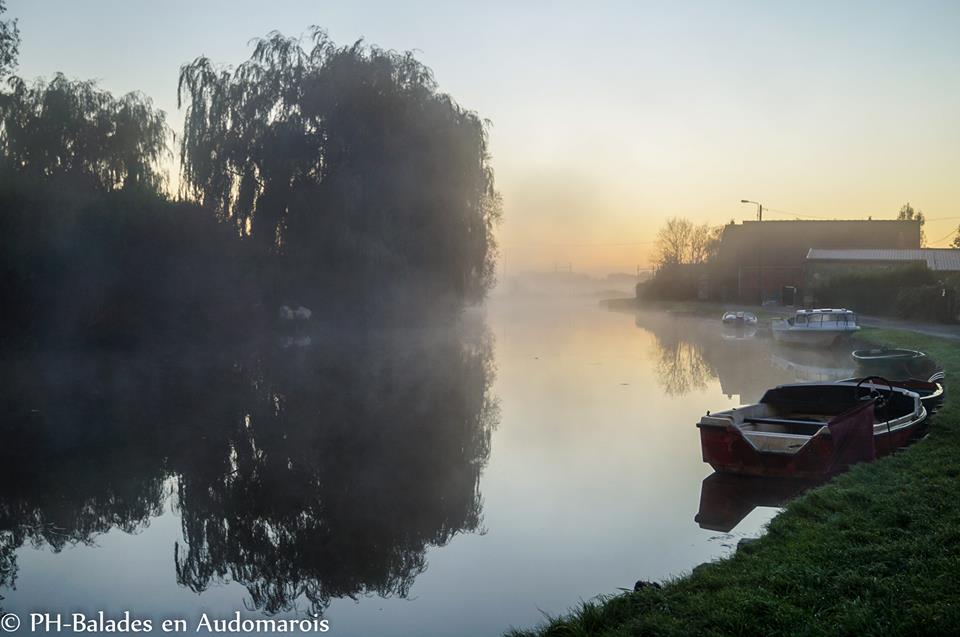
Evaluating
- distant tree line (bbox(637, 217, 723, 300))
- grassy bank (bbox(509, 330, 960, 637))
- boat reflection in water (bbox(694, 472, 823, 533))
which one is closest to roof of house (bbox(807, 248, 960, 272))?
distant tree line (bbox(637, 217, 723, 300))

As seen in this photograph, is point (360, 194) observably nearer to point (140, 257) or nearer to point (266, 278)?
point (266, 278)

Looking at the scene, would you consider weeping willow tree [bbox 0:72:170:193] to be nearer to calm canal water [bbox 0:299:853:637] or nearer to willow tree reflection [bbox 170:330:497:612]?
calm canal water [bbox 0:299:853:637]

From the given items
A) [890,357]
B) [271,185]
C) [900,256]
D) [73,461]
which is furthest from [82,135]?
[900,256]

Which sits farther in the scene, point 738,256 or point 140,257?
point 738,256

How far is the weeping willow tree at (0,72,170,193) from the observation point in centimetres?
2922

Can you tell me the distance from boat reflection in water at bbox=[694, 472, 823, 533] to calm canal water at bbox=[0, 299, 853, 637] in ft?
0.26

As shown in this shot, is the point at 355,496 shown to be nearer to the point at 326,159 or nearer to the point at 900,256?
the point at 326,159

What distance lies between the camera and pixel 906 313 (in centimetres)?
3750

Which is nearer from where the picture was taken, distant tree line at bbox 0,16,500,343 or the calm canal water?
the calm canal water

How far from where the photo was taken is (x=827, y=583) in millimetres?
5465

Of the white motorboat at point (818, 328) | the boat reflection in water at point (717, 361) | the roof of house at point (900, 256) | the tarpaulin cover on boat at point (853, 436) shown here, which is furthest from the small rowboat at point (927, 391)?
the roof of house at point (900, 256)

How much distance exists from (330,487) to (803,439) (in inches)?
241

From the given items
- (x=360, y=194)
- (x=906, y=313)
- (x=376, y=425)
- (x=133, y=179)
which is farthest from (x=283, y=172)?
(x=906, y=313)

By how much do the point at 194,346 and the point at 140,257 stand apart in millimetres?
3673
